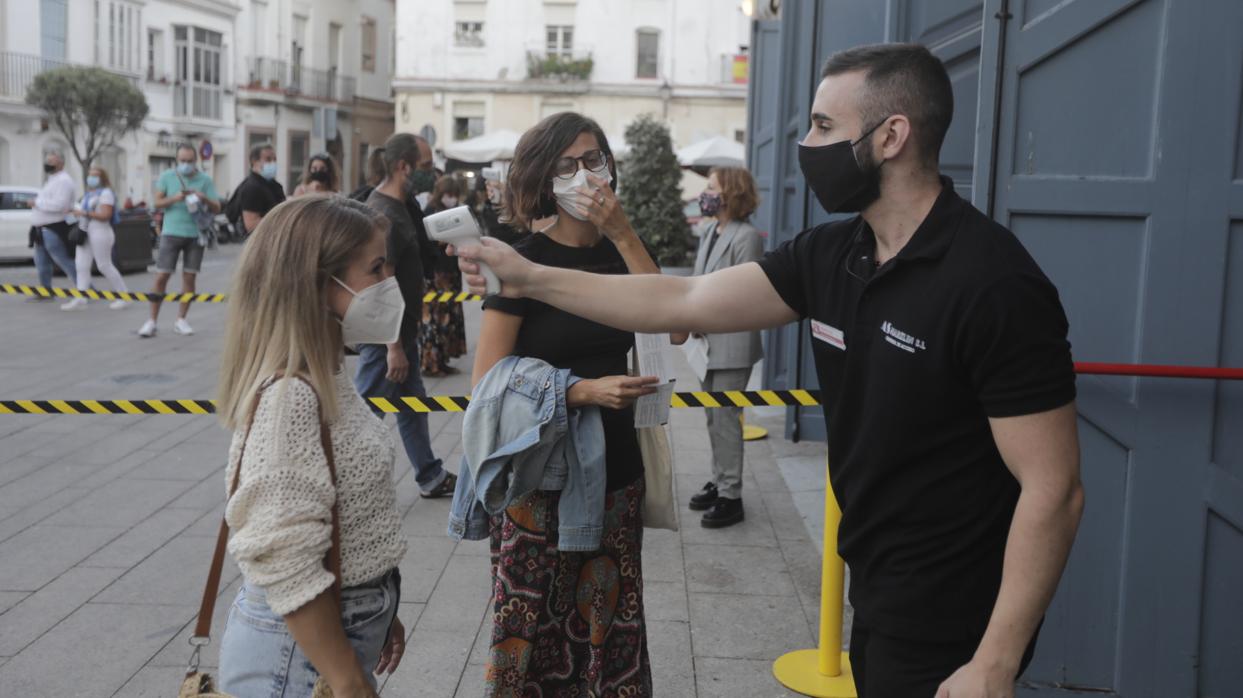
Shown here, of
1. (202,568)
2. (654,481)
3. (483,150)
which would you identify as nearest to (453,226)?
(654,481)

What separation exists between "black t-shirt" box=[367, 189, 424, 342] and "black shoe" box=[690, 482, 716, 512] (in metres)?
1.83

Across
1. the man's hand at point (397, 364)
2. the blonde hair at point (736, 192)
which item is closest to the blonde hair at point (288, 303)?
the man's hand at point (397, 364)

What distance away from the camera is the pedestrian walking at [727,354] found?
6367 millimetres

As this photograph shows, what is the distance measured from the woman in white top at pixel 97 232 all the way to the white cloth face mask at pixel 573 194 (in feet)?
39.8

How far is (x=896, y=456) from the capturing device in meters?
2.20

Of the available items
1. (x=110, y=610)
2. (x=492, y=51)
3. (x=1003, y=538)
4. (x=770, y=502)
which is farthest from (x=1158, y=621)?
(x=492, y=51)

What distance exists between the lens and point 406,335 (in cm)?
650

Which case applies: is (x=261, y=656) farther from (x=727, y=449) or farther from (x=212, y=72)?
(x=212, y=72)

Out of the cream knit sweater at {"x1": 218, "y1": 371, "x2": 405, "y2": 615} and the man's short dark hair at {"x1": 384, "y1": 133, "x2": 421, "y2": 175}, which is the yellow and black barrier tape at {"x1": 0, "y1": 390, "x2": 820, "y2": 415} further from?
the cream knit sweater at {"x1": 218, "y1": 371, "x2": 405, "y2": 615}

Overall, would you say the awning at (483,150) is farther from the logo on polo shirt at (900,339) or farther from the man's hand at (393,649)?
the logo on polo shirt at (900,339)

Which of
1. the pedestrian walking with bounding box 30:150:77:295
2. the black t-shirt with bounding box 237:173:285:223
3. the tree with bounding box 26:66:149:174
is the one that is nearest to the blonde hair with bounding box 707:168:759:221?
the black t-shirt with bounding box 237:173:285:223

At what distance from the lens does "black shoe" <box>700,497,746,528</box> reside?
20.7 ft

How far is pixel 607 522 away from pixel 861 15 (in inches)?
194

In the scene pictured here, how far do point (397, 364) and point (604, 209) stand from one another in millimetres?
3194
